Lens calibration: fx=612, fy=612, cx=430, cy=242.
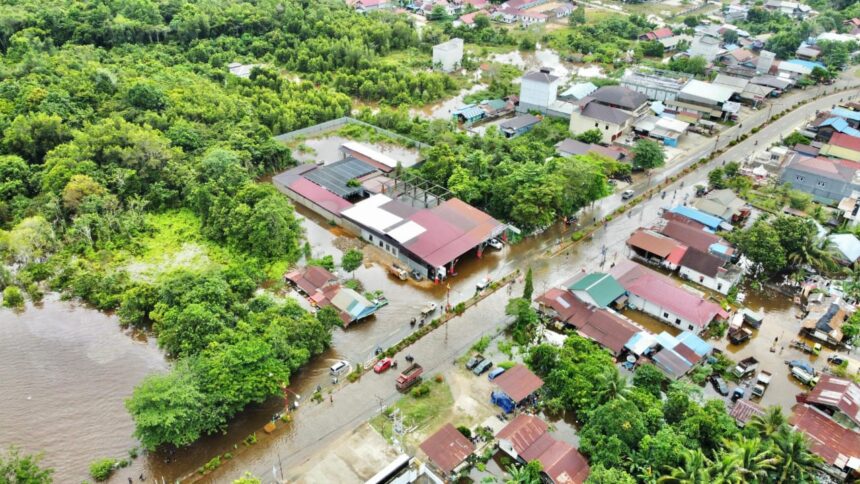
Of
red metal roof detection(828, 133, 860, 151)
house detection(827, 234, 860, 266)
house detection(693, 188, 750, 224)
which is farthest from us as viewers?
red metal roof detection(828, 133, 860, 151)

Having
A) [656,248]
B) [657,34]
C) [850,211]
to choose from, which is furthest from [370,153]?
[657,34]

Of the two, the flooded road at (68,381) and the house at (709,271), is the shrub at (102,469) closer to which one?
the flooded road at (68,381)

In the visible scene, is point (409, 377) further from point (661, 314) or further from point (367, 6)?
point (367, 6)

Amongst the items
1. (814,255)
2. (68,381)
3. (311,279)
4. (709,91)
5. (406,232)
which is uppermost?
(709,91)

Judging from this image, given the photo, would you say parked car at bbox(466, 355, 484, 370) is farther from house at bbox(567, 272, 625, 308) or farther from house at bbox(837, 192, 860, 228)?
house at bbox(837, 192, 860, 228)

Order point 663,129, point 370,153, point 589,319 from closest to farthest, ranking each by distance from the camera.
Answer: point 589,319
point 370,153
point 663,129

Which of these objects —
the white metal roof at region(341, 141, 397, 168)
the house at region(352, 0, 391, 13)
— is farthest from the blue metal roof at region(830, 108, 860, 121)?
the house at region(352, 0, 391, 13)

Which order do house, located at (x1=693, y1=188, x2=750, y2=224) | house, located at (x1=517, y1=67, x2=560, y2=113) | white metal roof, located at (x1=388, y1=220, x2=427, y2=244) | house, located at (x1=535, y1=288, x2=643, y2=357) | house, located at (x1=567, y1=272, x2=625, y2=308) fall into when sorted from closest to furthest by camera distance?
1. house, located at (x1=535, y1=288, x2=643, y2=357)
2. house, located at (x1=567, y1=272, x2=625, y2=308)
3. white metal roof, located at (x1=388, y1=220, x2=427, y2=244)
4. house, located at (x1=693, y1=188, x2=750, y2=224)
5. house, located at (x1=517, y1=67, x2=560, y2=113)
